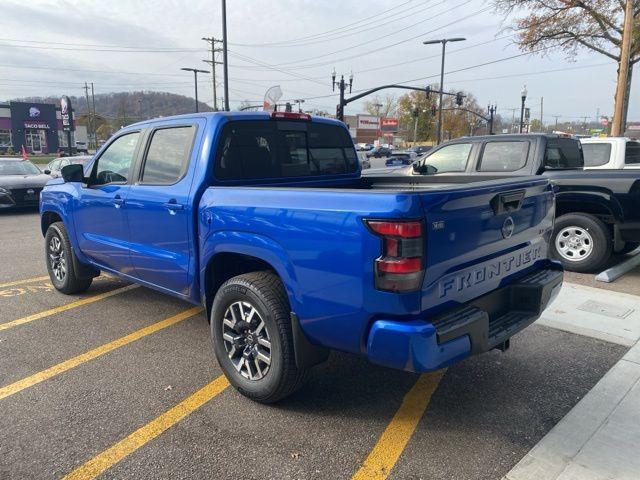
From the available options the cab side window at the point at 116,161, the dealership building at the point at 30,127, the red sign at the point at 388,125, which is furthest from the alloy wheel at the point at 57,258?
the red sign at the point at 388,125

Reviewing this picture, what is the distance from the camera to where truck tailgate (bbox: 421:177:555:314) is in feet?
8.64

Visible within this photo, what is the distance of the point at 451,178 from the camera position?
4.57 meters

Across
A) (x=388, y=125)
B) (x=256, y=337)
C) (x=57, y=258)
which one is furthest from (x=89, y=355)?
(x=388, y=125)

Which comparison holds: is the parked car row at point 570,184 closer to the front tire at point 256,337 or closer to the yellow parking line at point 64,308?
Answer: the front tire at point 256,337

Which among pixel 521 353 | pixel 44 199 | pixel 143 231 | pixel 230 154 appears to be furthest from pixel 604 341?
pixel 44 199

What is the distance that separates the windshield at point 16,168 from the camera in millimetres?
13370

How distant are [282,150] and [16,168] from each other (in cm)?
1217

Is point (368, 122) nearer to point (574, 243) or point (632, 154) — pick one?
point (632, 154)

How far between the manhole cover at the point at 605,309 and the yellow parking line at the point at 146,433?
12.5 feet

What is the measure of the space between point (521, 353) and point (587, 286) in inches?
100

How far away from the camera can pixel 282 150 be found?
13.9ft

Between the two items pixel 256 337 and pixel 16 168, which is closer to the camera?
pixel 256 337

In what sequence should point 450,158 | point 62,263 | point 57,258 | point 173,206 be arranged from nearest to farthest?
1. point 173,206
2. point 62,263
3. point 57,258
4. point 450,158

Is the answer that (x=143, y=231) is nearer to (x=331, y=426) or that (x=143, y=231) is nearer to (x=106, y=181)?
(x=106, y=181)
